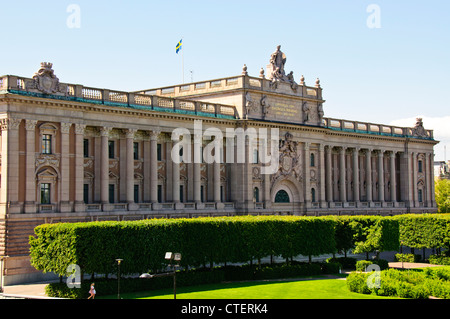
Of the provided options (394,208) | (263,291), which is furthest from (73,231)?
(394,208)

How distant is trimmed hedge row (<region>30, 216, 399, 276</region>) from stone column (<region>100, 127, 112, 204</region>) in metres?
11.9

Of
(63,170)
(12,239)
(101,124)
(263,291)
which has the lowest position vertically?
(263,291)

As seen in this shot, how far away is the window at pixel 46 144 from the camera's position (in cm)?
6231

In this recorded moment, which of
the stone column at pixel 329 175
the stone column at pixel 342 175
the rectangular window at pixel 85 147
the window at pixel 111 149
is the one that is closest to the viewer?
the rectangular window at pixel 85 147

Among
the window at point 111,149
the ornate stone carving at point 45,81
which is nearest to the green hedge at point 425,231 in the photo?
the window at point 111,149

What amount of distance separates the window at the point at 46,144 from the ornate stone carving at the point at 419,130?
73148 mm

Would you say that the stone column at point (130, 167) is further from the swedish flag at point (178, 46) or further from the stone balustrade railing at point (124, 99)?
the swedish flag at point (178, 46)

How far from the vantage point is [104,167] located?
67.8 m

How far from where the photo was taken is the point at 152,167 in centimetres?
7306

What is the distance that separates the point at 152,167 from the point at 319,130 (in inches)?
1180

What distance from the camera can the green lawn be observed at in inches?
1934

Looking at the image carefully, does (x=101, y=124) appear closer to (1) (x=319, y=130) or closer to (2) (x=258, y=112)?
(2) (x=258, y=112)

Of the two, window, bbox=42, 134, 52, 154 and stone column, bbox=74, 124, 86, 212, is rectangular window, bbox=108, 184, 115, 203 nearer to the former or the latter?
stone column, bbox=74, 124, 86, 212

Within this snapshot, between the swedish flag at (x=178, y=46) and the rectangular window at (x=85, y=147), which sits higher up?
the swedish flag at (x=178, y=46)
